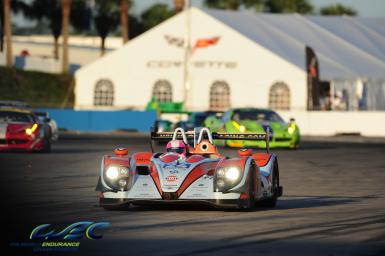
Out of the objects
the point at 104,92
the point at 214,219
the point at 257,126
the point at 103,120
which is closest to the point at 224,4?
the point at 104,92

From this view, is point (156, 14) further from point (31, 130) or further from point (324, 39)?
point (31, 130)

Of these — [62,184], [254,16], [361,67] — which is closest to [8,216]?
[62,184]

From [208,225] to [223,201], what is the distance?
1710mm

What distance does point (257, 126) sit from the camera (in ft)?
124

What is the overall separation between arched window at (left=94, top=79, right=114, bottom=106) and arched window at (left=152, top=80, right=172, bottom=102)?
2.57 meters

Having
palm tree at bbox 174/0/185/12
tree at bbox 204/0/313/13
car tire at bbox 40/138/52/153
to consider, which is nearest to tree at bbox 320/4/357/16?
tree at bbox 204/0/313/13

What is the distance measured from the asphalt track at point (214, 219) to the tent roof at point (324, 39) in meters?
37.7

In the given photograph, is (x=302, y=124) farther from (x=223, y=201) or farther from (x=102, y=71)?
(x=223, y=201)

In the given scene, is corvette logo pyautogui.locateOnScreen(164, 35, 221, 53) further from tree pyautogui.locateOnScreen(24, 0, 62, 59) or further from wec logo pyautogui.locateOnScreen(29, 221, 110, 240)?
wec logo pyautogui.locateOnScreen(29, 221, 110, 240)

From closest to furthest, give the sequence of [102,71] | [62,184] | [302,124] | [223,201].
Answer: [223,201] → [62,184] → [302,124] → [102,71]

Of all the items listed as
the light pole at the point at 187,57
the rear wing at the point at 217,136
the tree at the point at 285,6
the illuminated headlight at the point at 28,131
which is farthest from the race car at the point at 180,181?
the tree at the point at 285,6

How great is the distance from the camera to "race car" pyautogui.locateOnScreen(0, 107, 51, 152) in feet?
112

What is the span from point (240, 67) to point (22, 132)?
3294cm

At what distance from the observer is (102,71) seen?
69188 mm
